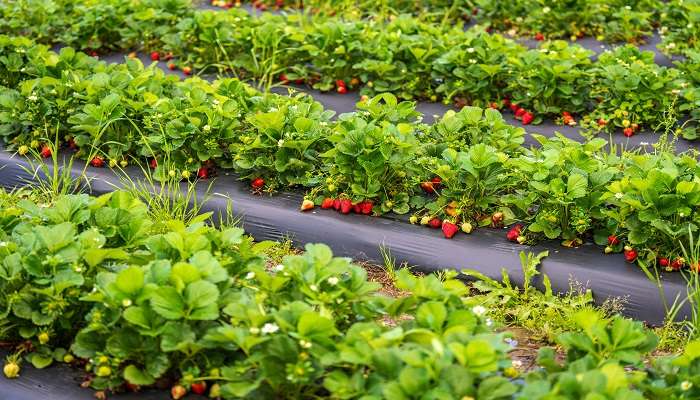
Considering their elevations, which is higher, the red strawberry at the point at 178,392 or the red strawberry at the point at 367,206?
the red strawberry at the point at 367,206

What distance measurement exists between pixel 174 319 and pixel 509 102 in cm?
346

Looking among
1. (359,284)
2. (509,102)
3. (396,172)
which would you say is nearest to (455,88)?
(509,102)

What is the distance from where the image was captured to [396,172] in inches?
190

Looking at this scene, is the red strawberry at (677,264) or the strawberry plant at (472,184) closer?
the red strawberry at (677,264)

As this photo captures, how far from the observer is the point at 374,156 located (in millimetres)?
4680

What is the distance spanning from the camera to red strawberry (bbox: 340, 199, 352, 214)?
4.84m

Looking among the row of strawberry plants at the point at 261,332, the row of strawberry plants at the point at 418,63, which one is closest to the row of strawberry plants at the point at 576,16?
the row of strawberry plants at the point at 418,63

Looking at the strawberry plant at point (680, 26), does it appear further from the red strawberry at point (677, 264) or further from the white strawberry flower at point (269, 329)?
the white strawberry flower at point (269, 329)

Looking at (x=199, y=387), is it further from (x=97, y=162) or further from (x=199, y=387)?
(x=97, y=162)

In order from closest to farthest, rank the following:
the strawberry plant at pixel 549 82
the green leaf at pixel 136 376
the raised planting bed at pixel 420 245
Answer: the green leaf at pixel 136 376, the raised planting bed at pixel 420 245, the strawberry plant at pixel 549 82

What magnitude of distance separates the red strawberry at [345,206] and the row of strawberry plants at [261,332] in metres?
0.98

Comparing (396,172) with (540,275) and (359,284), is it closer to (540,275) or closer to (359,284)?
(540,275)

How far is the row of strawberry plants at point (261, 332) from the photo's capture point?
3074 mm

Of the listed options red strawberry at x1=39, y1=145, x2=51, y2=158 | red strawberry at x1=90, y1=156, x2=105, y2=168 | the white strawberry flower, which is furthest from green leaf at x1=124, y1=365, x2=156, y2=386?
red strawberry at x1=39, y1=145, x2=51, y2=158
